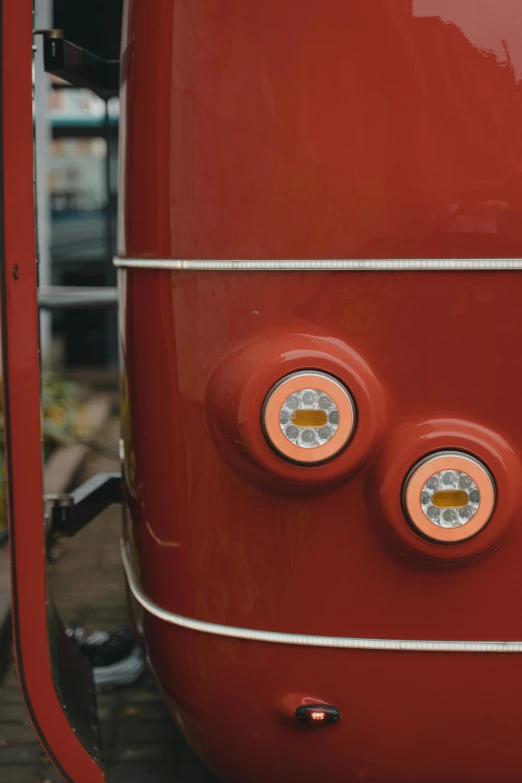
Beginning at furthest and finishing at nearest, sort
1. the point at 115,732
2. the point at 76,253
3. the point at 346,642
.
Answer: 1. the point at 76,253
2. the point at 115,732
3. the point at 346,642

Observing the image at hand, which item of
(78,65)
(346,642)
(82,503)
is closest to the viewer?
(346,642)

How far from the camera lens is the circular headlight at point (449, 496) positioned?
154 centimetres

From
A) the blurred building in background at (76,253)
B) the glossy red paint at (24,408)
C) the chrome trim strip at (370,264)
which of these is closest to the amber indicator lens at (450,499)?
the chrome trim strip at (370,264)

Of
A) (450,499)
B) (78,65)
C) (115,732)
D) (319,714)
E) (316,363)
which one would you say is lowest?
(115,732)

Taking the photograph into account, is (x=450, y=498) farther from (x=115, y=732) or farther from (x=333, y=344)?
(x=115, y=732)

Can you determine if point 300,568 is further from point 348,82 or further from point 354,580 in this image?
point 348,82

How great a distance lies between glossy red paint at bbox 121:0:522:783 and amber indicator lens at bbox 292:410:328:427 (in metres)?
0.07

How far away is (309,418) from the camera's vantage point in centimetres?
154

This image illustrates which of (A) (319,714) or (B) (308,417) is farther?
(A) (319,714)

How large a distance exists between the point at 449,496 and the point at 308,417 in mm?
284

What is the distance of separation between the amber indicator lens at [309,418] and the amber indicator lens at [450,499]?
0.78 ft

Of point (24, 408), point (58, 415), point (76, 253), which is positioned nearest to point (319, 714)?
point (24, 408)

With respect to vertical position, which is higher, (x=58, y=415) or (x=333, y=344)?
(x=333, y=344)

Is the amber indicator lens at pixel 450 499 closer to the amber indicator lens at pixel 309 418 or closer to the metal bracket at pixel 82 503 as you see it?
the amber indicator lens at pixel 309 418
